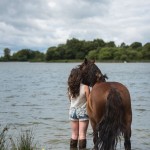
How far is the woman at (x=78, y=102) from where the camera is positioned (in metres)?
8.67

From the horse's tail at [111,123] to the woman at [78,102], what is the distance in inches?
61.2

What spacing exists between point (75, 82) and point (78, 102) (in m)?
0.50

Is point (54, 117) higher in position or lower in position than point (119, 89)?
lower

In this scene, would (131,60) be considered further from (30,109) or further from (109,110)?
(109,110)

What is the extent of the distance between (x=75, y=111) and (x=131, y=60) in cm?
13178

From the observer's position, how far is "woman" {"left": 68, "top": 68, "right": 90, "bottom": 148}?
341 inches

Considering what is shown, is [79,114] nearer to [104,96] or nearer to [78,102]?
[78,102]

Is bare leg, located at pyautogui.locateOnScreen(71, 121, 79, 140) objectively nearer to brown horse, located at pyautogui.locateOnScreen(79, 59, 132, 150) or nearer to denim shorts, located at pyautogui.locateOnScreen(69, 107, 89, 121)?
denim shorts, located at pyautogui.locateOnScreen(69, 107, 89, 121)

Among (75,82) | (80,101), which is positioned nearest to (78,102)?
(80,101)

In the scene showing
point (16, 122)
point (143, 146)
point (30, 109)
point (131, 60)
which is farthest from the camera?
point (131, 60)

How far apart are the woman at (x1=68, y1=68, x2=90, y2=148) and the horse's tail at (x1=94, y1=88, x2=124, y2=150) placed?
1.55 m

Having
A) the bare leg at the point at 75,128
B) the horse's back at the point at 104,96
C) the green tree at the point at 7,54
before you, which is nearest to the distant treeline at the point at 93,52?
the green tree at the point at 7,54

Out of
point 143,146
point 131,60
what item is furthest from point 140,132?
point 131,60

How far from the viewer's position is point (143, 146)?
10.2m
